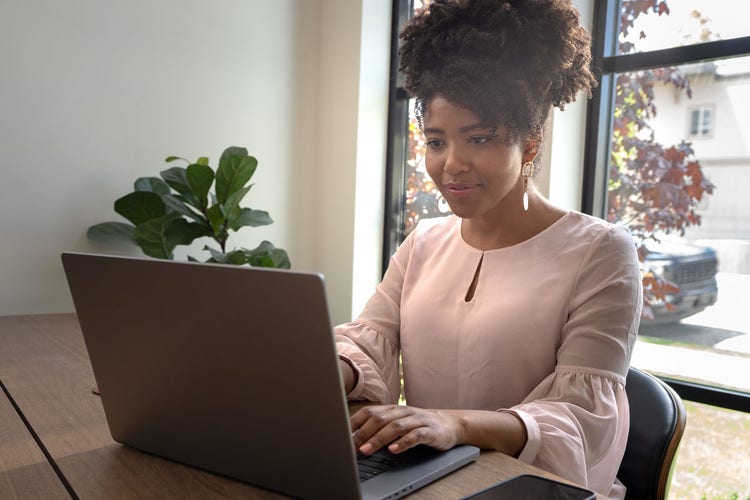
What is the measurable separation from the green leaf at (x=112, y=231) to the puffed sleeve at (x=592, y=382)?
198cm

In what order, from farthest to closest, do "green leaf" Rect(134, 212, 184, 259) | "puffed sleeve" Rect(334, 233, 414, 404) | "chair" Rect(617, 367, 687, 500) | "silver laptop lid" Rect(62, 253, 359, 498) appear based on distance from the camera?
"green leaf" Rect(134, 212, 184, 259) → "puffed sleeve" Rect(334, 233, 414, 404) → "chair" Rect(617, 367, 687, 500) → "silver laptop lid" Rect(62, 253, 359, 498)

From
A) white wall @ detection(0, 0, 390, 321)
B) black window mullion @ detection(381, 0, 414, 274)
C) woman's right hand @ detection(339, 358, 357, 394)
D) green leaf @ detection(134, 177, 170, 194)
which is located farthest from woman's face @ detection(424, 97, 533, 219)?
black window mullion @ detection(381, 0, 414, 274)

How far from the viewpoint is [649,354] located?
255cm

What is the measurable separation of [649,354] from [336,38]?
2.13 meters

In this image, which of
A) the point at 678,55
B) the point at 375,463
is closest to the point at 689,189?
the point at 678,55

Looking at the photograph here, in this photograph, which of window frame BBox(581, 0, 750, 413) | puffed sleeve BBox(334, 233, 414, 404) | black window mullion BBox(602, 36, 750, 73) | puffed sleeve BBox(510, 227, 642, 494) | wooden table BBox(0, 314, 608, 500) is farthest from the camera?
window frame BBox(581, 0, 750, 413)

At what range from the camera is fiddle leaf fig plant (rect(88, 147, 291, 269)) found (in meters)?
2.63

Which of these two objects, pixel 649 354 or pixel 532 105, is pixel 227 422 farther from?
pixel 649 354

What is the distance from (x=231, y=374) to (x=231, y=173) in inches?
82.3

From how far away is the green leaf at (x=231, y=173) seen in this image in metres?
2.77

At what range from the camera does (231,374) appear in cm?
78

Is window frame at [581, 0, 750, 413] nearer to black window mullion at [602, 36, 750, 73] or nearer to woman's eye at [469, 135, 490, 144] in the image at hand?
black window mullion at [602, 36, 750, 73]

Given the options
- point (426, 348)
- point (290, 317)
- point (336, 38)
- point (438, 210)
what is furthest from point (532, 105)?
point (336, 38)

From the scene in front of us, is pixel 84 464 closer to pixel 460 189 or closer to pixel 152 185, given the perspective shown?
pixel 460 189
